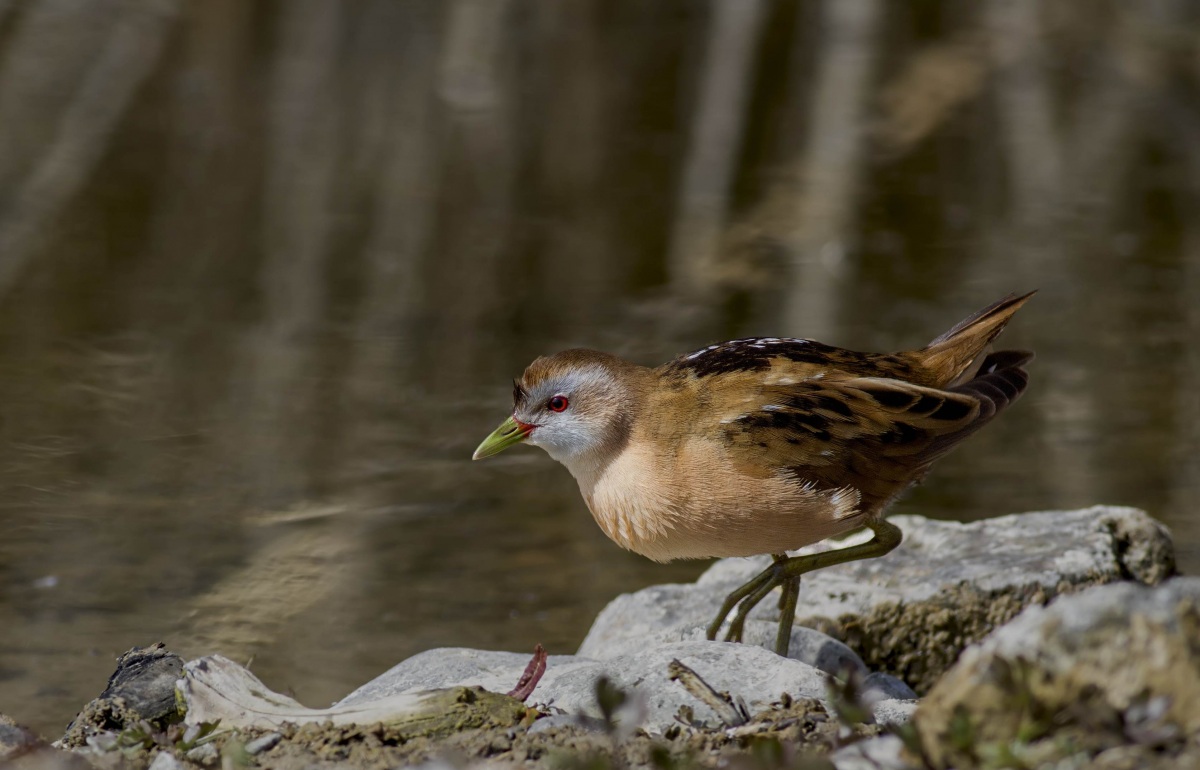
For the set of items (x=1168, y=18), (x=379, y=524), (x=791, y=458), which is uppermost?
(x=1168, y=18)

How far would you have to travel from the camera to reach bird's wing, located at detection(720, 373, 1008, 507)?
15.4ft

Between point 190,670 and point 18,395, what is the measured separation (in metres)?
4.82

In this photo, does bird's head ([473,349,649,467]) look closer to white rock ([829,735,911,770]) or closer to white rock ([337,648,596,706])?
white rock ([337,648,596,706])

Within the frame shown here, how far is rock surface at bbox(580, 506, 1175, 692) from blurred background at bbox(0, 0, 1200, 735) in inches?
31.1

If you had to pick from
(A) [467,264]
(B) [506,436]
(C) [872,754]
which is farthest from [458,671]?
(A) [467,264]

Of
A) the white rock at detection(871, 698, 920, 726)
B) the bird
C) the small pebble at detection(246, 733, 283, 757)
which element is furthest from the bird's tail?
the small pebble at detection(246, 733, 283, 757)

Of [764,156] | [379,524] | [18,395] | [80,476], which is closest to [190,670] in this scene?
[379,524]

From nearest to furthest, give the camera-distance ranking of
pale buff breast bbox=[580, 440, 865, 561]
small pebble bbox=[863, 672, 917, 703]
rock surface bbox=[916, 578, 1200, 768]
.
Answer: rock surface bbox=[916, 578, 1200, 768]
pale buff breast bbox=[580, 440, 865, 561]
small pebble bbox=[863, 672, 917, 703]

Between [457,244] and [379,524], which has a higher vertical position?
[457,244]

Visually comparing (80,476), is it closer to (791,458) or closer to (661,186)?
(791,458)

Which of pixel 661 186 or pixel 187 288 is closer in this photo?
pixel 187 288

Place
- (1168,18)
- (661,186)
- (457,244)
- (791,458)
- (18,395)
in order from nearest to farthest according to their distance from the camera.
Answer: (791,458) → (18,395) → (457,244) → (661,186) → (1168,18)

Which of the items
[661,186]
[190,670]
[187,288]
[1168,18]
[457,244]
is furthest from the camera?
[1168,18]

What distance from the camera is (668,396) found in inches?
191
